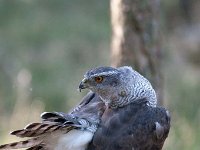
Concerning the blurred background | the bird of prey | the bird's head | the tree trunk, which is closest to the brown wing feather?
the bird of prey

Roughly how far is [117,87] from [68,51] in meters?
9.97

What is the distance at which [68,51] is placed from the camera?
1822cm

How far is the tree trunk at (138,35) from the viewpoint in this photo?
9.63 m

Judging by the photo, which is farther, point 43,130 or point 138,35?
point 138,35

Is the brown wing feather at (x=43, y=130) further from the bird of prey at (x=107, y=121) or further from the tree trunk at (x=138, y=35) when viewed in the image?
the tree trunk at (x=138, y=35)

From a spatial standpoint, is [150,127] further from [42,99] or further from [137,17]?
[42,99]

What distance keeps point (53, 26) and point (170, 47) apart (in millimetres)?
2780

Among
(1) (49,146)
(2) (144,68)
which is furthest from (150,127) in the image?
(2) (144,68)

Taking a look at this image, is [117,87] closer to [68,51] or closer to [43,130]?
[43,130]

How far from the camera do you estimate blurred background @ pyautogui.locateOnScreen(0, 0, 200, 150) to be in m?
14.8

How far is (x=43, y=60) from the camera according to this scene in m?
17.6

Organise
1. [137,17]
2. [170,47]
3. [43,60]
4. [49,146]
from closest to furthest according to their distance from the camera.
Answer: [49,146]
[137,17]
[43,60]
[170,47]

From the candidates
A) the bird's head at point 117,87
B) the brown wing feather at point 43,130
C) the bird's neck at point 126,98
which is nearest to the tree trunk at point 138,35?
the bird's head at point 117,87

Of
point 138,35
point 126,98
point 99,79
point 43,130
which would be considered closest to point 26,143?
point 43,130
